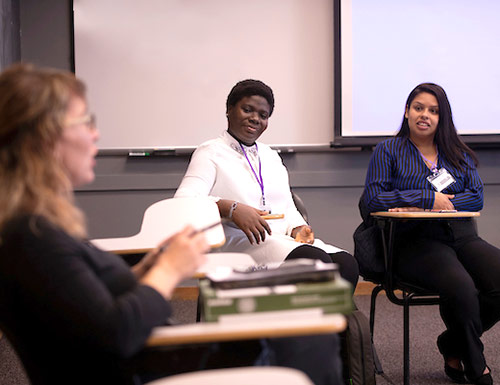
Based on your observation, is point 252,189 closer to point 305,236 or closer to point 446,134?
point 305,236

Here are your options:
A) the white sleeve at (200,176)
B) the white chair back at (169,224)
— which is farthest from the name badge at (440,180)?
the white chair back at (169,224)

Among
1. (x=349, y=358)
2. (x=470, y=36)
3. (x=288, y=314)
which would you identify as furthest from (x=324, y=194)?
(x=288, y=314)

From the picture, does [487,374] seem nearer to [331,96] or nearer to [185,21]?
[331,96]

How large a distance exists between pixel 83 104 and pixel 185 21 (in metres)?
2.99

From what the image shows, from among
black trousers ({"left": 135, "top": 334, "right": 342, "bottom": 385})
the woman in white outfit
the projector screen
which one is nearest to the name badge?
the woman in white outfit

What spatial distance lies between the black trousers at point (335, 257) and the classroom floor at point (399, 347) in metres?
0.62

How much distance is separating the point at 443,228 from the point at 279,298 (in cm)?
169

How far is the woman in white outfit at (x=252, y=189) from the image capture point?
7.43ft

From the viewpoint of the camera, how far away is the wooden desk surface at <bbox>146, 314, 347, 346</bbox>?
40.0 inches

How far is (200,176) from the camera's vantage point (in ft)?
8.22

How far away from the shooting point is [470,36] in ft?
13.1

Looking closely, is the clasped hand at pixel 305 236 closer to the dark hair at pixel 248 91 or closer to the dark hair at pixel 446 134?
the dark hair at pixel 248 91

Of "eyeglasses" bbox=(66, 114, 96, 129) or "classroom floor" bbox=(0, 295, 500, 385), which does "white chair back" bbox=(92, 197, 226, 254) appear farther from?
"classroom floor" bbox=(0, 295, 500, 385)

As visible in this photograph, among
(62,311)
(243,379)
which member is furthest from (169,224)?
(243,379)
